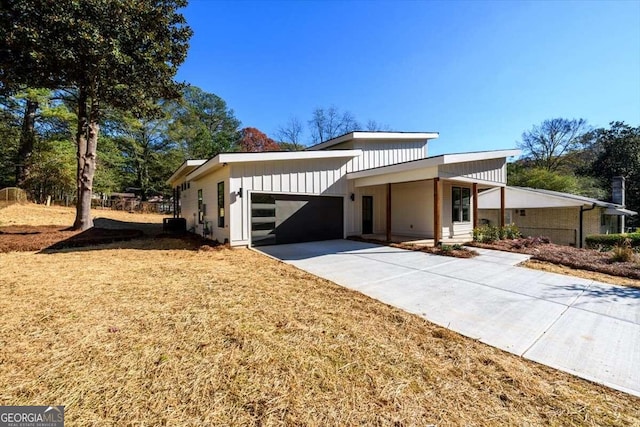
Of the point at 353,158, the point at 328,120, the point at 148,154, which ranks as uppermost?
the point at 328,120

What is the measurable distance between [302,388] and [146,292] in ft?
11.2

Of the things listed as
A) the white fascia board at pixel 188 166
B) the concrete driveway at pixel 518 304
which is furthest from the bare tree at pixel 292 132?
the concrete driveway at pixel 518 304

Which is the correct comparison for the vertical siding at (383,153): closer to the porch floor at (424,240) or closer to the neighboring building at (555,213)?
the porch floor at (424,240)

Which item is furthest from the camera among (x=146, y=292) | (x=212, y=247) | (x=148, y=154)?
(x=148, y=154)

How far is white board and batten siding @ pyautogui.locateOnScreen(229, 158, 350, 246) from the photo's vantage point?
28.3 ft

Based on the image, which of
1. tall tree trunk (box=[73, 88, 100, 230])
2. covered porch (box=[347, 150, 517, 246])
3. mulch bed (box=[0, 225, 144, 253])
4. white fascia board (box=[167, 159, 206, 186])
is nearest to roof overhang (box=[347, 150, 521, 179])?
covered porch (box=[347, 150, 517, 246])

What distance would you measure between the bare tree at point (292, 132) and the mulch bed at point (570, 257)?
28745mm

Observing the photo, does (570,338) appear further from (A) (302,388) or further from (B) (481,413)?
(A) (302,388)

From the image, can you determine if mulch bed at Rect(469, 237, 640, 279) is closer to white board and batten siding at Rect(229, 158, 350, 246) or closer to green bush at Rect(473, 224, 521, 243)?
green bush at Rect(473, 224, 521, 243)

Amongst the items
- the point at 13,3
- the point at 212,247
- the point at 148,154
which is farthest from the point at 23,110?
the point at 212,247

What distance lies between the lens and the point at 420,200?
1188 cm

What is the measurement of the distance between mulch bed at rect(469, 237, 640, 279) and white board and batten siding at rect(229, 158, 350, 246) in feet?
18.7

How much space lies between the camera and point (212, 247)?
8453 mm

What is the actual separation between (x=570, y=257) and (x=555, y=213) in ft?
37.7
